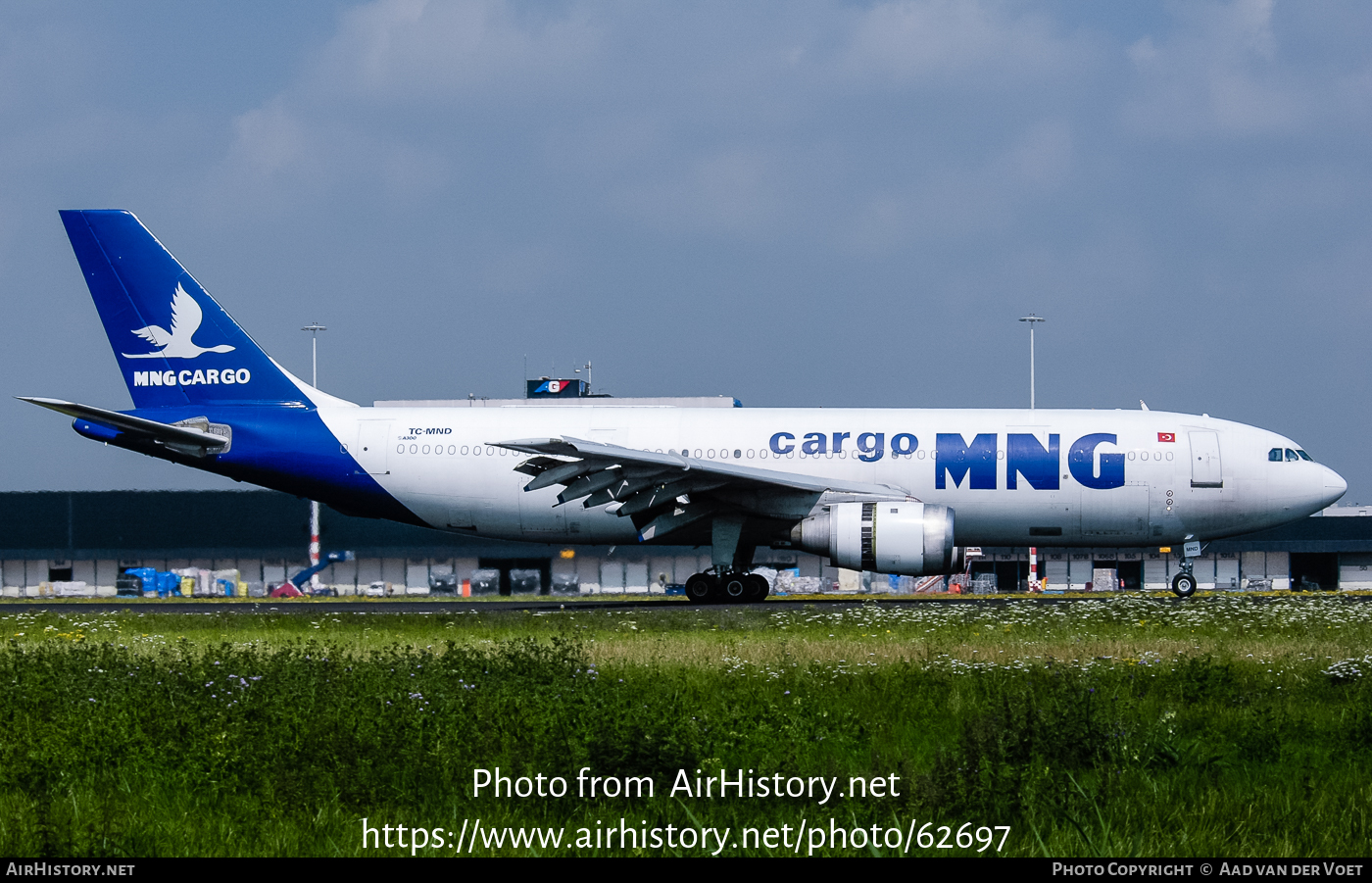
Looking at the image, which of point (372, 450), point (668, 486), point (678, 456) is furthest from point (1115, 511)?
point (372, 450)

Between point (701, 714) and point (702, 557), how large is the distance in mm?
35887

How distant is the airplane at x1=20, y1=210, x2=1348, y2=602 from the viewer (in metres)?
25.2

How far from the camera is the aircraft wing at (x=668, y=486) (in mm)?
23250

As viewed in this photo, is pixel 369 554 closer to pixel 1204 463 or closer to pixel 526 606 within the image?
pixel 526 606

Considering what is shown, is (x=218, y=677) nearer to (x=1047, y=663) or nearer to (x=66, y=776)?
(x=66, y=776)

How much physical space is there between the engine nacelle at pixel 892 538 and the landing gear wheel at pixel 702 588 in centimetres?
311

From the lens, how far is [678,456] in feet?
83.1

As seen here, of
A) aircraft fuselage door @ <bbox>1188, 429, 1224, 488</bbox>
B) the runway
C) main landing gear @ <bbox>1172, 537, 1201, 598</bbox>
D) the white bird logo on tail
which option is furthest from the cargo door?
the white bird logo on tail

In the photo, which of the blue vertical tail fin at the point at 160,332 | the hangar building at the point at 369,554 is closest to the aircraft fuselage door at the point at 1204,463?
the blue vertical tail fin at the point at 160,332

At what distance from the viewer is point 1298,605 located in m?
20.8

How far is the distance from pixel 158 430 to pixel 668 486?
10.0 meters

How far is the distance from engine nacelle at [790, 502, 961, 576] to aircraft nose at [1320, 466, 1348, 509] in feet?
28.0

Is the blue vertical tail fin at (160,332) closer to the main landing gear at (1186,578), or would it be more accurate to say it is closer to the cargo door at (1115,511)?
the cargo door at (1115,511)

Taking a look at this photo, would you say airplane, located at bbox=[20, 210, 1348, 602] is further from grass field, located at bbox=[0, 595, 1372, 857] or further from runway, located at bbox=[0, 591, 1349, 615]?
grass field, located at bbox=[0, 595, 1372, 857]
